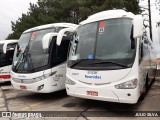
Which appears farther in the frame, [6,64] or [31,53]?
[6,64]

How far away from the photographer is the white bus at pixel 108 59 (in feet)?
22.3

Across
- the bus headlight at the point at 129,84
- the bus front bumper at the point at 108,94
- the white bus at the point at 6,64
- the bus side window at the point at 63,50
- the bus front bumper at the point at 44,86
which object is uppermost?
the bus side window at the point at 63,50

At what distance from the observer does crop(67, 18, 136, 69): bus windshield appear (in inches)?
277

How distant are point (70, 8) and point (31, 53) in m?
24.1

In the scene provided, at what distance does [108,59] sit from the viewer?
23.5 ft

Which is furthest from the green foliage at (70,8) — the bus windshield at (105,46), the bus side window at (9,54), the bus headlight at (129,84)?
the bus headlight at (129,84)

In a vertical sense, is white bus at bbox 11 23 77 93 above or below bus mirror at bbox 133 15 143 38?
below

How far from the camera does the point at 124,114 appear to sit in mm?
7188

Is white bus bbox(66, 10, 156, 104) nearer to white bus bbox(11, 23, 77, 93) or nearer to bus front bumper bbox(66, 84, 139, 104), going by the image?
bus front bumper bbox(66, 84, 139, 104)

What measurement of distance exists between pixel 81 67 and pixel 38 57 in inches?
88.9

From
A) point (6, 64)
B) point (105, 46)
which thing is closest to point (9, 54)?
point (6, 64)

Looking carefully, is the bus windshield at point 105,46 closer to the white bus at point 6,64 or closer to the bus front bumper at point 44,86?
the bus front bumper at point 44,86

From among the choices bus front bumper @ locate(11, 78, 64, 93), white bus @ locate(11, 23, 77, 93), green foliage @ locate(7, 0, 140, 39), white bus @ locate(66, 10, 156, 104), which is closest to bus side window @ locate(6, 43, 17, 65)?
white bus @ locate(11, 23, 77, 93)

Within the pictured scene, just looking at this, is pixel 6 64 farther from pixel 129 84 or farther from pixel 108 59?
pixel 129 84
